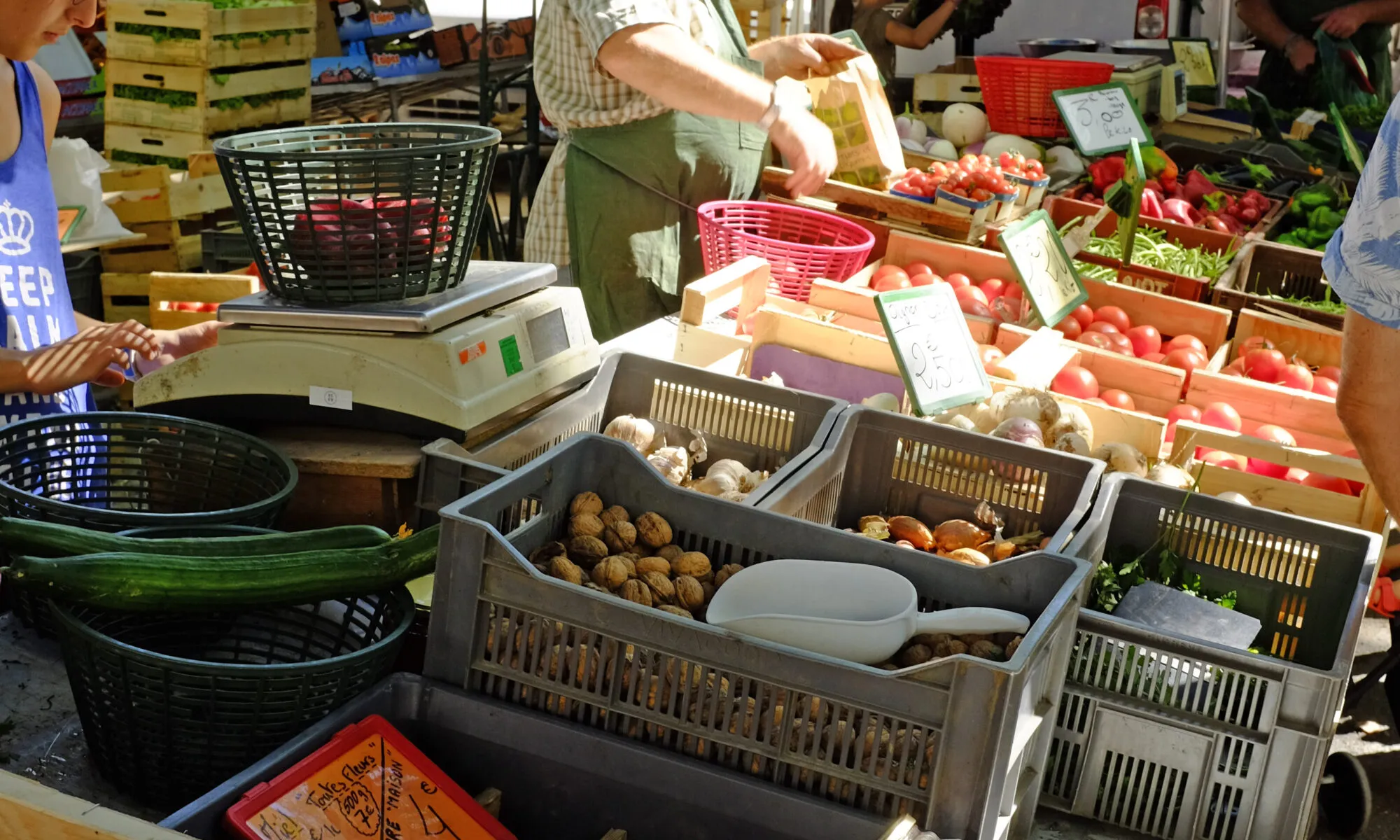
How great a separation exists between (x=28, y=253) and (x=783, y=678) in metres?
1.79

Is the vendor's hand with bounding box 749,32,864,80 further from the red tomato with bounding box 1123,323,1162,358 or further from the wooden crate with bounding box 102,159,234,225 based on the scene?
the wooden crate with bounding box 102,159,234,225

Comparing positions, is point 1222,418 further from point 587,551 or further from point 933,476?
point 587,551

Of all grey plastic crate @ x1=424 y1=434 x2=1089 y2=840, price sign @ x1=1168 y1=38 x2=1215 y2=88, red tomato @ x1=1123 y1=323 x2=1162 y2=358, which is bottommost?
grey plastic crate @ x1=424 y1=434 x2=1089 y2=840

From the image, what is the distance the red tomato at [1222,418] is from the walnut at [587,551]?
174cm

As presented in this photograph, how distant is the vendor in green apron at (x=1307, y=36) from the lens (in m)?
7.26

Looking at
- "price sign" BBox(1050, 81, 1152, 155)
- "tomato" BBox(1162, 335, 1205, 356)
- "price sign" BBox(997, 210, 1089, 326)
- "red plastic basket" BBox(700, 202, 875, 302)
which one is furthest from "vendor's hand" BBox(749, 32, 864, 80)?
"tomato" BBox(1162, 335, 1205, 356)

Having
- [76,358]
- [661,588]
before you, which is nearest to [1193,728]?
[661,588]

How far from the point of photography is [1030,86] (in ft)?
20.1

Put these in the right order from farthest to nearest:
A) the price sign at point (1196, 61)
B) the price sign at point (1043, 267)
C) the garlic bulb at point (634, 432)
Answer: the price sign at point (1196, 61), the price sign at point (1043, 267), the garlic bulb at point (634, 432)

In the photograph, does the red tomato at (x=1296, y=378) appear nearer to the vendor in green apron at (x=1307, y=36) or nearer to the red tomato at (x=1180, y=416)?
the red tomato at (x=1180, y=416)

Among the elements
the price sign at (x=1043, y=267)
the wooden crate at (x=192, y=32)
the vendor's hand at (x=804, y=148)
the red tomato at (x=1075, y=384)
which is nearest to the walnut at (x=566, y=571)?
the red tomato at (x=1075, y=384)

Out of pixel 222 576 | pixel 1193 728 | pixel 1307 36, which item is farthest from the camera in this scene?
pixel 1307 36

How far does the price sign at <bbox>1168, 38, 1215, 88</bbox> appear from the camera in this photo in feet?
24.2

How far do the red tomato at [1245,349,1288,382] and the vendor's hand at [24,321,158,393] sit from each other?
2.88 metres
